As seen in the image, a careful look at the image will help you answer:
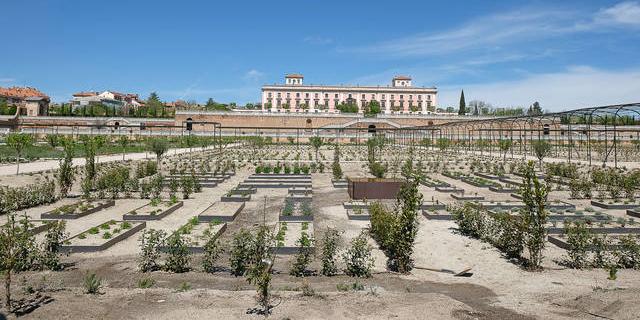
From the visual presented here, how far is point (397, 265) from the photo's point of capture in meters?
8.88

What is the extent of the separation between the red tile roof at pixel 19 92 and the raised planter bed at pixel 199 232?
10170 cm

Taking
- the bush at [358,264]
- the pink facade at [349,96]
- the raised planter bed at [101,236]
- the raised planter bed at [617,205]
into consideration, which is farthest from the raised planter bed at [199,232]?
the pink facade at [349,96]

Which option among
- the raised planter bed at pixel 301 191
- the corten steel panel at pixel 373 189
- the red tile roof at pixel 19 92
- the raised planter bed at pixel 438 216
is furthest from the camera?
the red tile roof at pixel 19 92

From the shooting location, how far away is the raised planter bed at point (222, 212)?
1321 cm

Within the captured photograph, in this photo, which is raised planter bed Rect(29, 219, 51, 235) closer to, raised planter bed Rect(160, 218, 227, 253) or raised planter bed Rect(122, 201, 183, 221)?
raised planter bed Rect(122, 201, 183, 221)

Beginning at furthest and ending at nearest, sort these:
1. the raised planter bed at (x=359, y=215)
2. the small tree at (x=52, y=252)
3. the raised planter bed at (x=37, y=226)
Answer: the raised planter bed at (x=359, y=215)
the raised planter bed at (x=37, y=226)
the small tree at (x=52, y=252)

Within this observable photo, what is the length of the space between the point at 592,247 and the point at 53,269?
34.0 ft

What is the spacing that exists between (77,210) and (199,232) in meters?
4.89

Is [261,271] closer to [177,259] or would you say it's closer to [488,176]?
[177,259]

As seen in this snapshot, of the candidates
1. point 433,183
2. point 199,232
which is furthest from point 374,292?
point 433,183

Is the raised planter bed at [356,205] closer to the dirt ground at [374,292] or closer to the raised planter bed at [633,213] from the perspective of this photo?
the dirt ground at [374,292]

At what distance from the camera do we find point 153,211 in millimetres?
13805

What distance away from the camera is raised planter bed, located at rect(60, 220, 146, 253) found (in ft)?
32.7

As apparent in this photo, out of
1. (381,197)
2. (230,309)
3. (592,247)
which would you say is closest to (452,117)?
(381,197)
